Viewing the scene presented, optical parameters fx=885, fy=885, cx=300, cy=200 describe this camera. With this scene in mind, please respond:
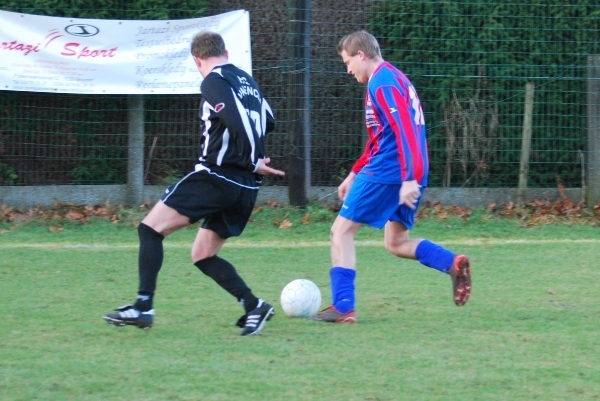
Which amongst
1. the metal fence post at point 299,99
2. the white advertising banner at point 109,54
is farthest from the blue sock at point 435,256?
the white advertising banner at point 109,54

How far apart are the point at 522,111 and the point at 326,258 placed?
11.4 ft

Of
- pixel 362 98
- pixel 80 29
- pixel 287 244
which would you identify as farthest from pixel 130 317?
pixel 362 98

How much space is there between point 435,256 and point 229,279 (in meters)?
1.25

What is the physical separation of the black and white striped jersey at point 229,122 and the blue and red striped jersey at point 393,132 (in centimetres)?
71

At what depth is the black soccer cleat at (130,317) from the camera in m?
4.59

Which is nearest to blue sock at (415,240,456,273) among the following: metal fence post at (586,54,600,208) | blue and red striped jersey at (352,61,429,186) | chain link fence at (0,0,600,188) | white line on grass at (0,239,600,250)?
blue and red striped jersey at (352,61,429,186)

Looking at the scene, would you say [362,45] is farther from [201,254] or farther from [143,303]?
[143,303]

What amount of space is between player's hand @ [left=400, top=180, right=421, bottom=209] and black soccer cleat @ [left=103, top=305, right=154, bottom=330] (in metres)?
1.49

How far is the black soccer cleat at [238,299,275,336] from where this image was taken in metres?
4.68

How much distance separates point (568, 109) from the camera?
9.70 metres

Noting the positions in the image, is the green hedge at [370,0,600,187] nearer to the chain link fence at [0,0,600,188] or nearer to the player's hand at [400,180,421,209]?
the chain link fence at [0,0,600,188]

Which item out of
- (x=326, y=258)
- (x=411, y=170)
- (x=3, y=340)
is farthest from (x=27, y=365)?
A: (x=326, y=258)

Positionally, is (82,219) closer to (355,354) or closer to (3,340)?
(3,340)

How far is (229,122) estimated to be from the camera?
4.56 m
